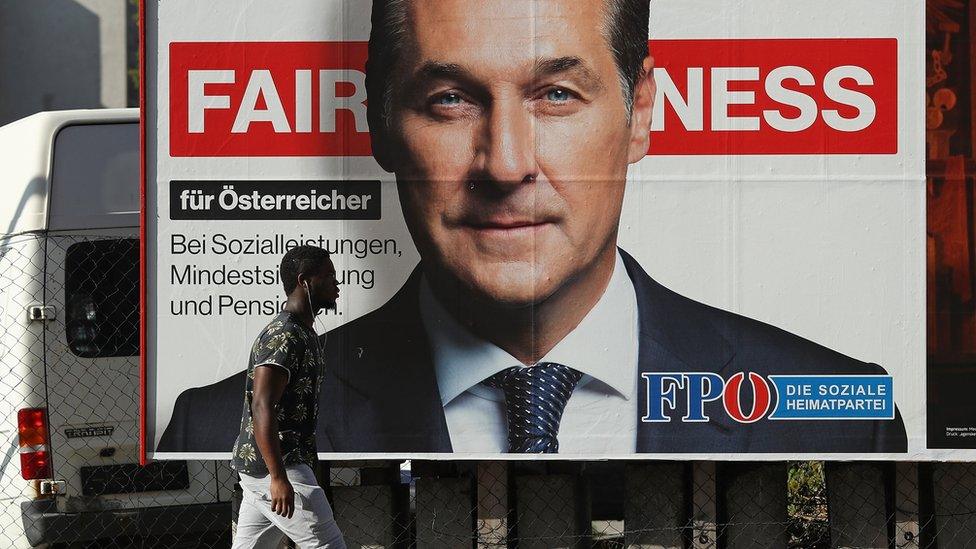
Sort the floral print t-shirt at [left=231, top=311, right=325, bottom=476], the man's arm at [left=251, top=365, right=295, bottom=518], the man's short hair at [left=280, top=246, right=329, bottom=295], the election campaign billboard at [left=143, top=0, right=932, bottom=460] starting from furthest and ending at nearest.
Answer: the election campaign billboard at [left=143, top=0, right=932, bottom=460]
the man's short hair at [left=280, top=246, right=329, bottom=295]
the floral print t-shirt at [left=231, top=311, right=325, bottom=476]
the man's arm at [left=251, top=365, right=295, bottom=518]

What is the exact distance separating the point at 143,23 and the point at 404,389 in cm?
245

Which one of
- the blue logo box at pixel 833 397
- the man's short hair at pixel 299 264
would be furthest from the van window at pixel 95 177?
the blue logo box at pixel 833 397

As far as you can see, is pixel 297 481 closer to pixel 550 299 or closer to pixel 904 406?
pixel 550 299

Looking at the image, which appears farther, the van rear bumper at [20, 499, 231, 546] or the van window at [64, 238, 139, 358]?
the van window at [64, 238, 139, 358]

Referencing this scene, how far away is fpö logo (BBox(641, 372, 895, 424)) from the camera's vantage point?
6047mm

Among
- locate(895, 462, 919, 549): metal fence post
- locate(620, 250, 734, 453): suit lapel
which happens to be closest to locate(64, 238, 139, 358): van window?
locate(620, 250, 734, 453): suit lapel

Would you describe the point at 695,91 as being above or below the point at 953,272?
above

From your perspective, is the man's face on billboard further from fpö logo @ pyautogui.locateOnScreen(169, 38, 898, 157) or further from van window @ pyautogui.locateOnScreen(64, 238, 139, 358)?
van window @ pyautogui.locateOnScreen(64, 238, 139, 358)

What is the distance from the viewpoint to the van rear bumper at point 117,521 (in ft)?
21.9

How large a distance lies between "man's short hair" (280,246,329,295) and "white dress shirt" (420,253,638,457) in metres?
1.26

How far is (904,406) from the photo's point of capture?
602cm

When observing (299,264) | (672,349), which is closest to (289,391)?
(299,264)

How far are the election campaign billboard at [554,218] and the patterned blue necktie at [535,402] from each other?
1cm

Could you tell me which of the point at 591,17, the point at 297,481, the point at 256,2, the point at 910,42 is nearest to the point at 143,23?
the point at 256,2
